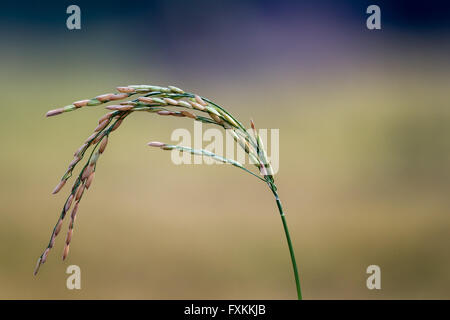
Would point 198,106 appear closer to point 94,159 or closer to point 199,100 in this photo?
point 199,100

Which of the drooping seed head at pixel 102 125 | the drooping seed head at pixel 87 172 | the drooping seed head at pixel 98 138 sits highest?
the drooping seed head at pixel 102 125

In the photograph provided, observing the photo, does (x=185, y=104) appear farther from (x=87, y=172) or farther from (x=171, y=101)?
(x=87, y=172)

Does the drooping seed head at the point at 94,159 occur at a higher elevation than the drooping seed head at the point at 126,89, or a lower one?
lower

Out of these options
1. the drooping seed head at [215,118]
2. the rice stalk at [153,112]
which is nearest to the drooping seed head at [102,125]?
the rice stalk at [153,112]

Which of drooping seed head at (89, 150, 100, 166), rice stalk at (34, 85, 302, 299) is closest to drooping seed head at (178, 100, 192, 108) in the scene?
rice stalk at (34, 85, 302, 299)

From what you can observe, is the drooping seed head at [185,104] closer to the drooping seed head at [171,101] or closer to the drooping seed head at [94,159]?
the drooping seed head at [171,101]

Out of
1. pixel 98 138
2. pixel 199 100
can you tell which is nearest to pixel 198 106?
pixel 199 100

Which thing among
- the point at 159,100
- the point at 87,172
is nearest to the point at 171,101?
the point at 159,100

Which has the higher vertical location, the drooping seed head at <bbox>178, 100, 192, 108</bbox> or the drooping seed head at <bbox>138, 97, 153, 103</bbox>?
the drooping seed head at <bbox>138, 97, 153, 103</bbox>

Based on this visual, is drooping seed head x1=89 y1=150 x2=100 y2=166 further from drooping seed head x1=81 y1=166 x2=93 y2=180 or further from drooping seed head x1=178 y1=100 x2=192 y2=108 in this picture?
drooping seed head x1=178 y1=100 x2=192 y2=108

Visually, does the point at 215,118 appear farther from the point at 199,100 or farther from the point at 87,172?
the point at 87,172

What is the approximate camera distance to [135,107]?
0.44 metres
